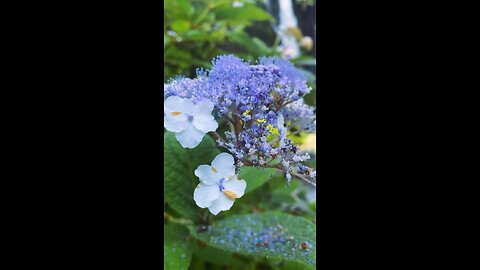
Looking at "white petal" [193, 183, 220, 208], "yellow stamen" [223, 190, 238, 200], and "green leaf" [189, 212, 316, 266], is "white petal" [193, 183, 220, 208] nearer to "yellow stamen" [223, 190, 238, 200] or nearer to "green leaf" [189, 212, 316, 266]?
"yellow stamen" [223, 190, 238, 200]

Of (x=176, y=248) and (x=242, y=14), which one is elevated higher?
(x=242, y=14)

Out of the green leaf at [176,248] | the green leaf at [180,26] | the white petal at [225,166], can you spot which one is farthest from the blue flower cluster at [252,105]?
the green leaf at [180,26]

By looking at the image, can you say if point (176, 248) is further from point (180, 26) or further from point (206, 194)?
point (180, 26)

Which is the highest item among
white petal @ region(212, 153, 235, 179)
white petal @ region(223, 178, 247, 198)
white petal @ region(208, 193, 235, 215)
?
white petal @ region(212, 153, 235, 179)

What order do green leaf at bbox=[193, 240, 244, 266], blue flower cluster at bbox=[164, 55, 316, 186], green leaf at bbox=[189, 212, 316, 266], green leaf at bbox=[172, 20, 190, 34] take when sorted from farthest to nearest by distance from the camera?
1. green leaf at bbox=[172, 20, 190, 34]
2. green leaf at bbox=[193, 240, 244, 266]
3. green leaf at bbox=[189, 212, 316, 266]
4. blue flower cluster at bbox=[164, 55, 316, 186]

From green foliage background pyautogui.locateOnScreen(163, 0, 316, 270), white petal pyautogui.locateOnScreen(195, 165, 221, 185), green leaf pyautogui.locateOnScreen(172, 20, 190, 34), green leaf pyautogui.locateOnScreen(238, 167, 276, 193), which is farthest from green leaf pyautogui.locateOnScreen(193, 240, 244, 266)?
green leaf pyautogui.locateOnScreen(172, 20, 190, 34)

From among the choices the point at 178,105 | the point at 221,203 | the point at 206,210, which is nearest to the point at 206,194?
the point at 221,203
